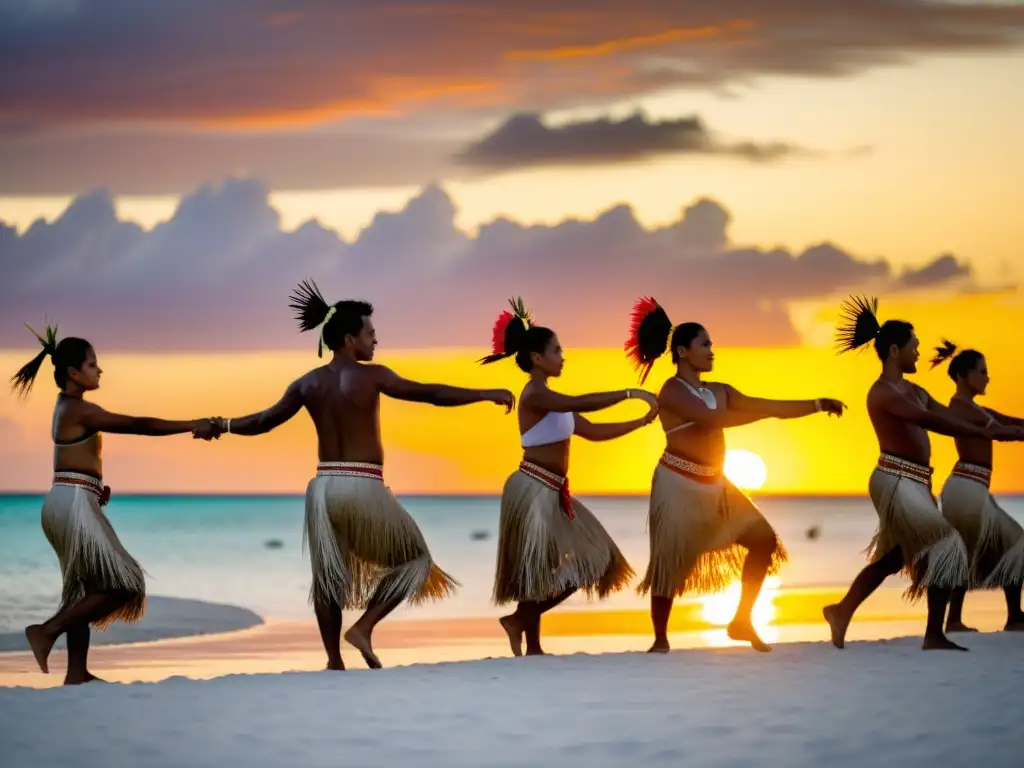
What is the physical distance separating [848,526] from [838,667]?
143ft

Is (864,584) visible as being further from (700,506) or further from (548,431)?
(548,431)

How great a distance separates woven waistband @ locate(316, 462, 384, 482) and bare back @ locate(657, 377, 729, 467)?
5.45ft

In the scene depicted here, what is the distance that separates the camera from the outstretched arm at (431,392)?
32.2 ft

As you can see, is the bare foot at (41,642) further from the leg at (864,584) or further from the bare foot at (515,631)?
the leg at (864,584)

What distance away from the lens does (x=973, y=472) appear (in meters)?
12.0

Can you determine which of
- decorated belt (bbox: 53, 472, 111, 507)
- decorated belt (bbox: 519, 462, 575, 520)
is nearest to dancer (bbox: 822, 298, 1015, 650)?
decorated belt (bbox: 519, 462, 575, 520)

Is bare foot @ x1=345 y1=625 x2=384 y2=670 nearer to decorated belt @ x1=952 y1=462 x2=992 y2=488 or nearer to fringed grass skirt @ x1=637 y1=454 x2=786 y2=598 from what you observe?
fringed grass skirt @ x1=637 y1=454 x2=786 y2=598

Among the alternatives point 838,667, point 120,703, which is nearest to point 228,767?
point 120,703

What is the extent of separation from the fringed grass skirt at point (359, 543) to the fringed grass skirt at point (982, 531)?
3749 millimetres

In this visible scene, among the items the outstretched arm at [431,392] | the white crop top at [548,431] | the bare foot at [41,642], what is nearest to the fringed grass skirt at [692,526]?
the white crop top at [548,431]

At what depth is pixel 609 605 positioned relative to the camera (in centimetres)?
1816

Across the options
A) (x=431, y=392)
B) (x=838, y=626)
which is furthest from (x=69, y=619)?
(x=838, y=626)

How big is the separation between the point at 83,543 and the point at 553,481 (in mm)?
Answer: 2634

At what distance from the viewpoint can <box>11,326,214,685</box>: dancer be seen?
31.5 ft
